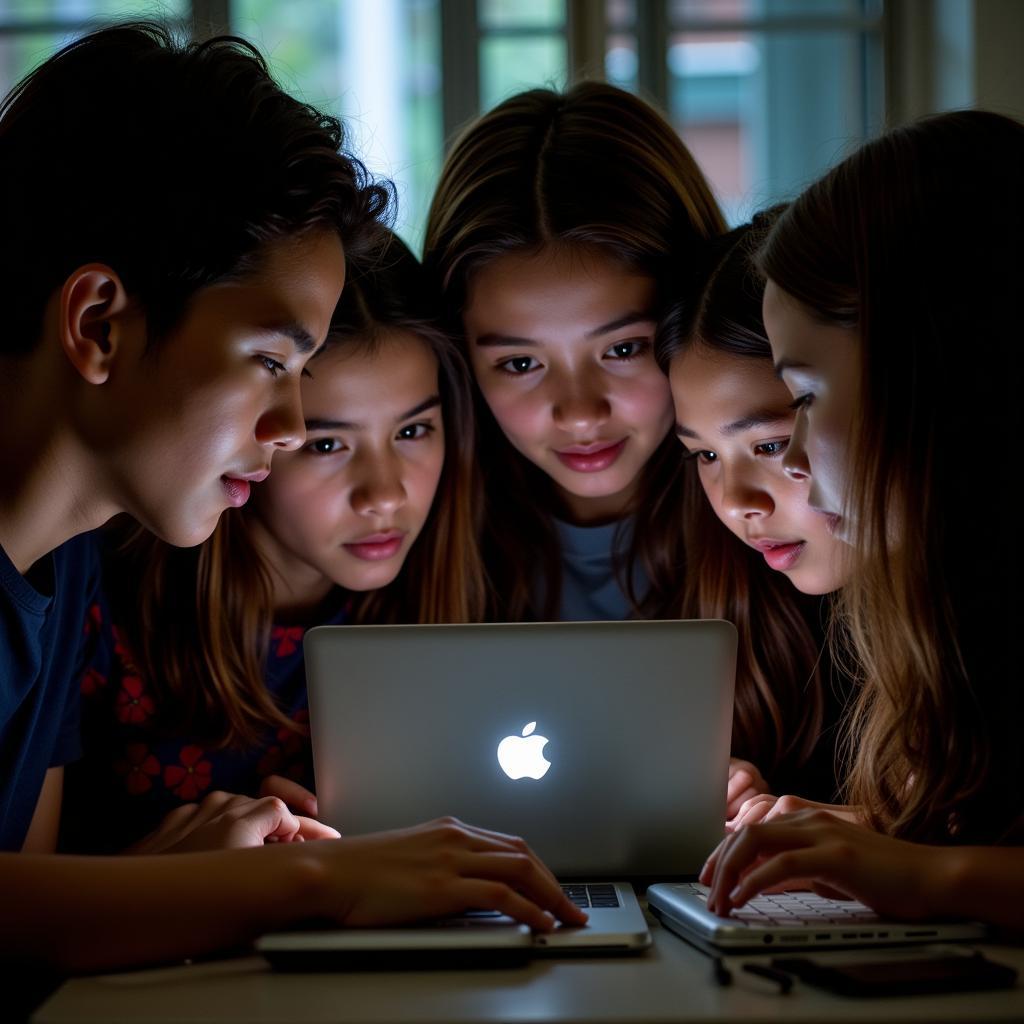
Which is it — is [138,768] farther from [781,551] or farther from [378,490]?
[781,551]

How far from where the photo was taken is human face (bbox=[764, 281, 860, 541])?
3.94 ft

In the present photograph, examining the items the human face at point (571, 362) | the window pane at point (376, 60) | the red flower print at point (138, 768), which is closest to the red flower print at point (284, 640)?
the red flower print at point (138, 768)

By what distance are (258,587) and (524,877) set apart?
84 cm

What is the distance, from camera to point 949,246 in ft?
3.70

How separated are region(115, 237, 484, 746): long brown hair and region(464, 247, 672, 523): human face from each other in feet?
0.21

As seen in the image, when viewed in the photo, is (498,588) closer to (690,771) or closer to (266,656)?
(266,656)

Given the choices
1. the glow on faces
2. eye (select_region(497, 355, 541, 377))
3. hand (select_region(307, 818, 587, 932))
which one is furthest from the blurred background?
hand (select_region(307, 818, 587, 932))

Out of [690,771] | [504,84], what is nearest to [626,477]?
[690,771]

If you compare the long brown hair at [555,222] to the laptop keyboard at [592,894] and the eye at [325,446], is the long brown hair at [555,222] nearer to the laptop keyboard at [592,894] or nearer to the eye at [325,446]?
the eye at [325,446]

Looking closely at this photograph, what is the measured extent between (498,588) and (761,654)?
0.42 m

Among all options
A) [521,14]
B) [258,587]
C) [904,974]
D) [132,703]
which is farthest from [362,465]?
[521,14]

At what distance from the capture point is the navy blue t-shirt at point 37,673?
4.10ft

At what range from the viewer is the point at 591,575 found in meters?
1.86

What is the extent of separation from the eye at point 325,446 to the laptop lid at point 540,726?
Answer: 1.65 ft
